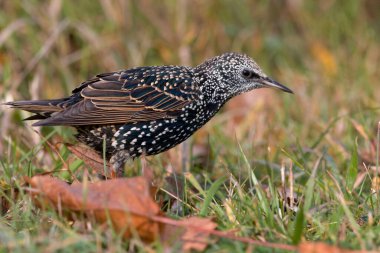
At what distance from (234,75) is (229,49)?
2.88m

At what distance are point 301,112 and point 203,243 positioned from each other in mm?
3896

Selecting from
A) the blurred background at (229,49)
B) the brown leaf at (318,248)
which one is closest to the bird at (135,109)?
the blurred background at (229,49)

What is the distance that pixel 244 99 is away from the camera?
7586 mm

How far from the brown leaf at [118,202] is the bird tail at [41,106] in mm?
1448

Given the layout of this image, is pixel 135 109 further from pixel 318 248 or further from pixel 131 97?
pixel 318 248

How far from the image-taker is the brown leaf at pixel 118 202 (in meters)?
3.21

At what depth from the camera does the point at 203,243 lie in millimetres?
3156

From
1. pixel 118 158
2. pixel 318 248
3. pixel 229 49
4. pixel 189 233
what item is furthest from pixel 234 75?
pixel 229 49

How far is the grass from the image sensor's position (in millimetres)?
3820

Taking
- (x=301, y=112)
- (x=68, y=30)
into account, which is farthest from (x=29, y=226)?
(x=68, y=30)

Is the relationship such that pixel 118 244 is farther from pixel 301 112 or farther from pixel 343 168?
pixel 301 112

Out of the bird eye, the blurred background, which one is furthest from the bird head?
the blurred background

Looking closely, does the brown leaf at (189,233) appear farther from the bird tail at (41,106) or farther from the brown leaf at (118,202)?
the bird tail at (41,106)

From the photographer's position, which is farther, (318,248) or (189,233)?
(189,233)
